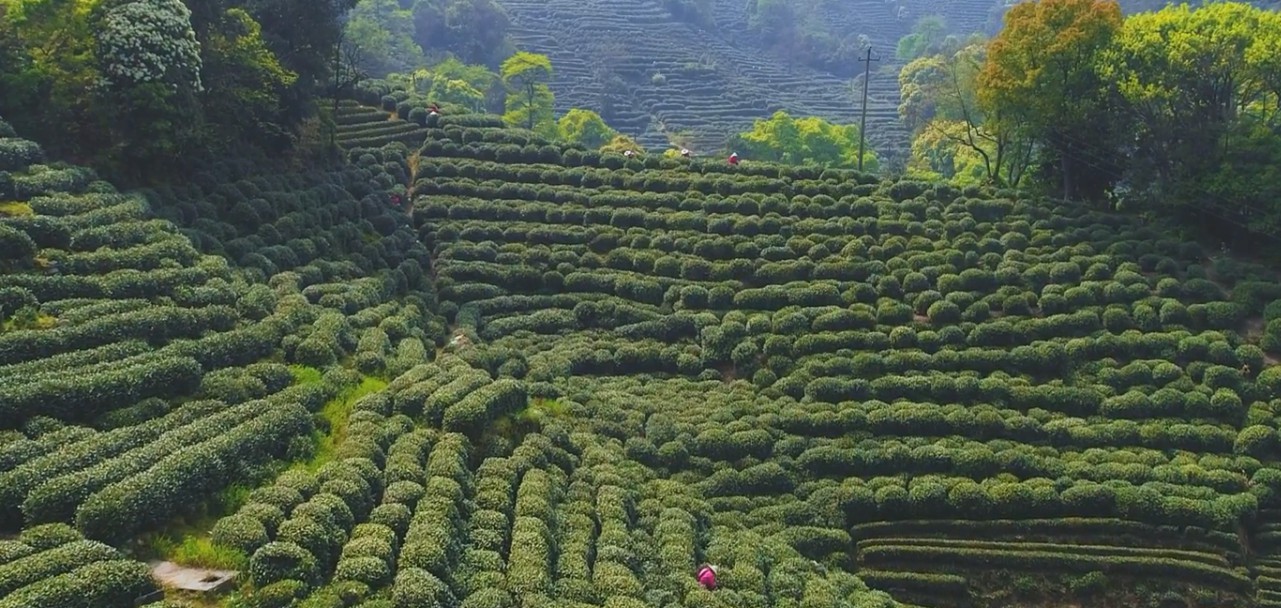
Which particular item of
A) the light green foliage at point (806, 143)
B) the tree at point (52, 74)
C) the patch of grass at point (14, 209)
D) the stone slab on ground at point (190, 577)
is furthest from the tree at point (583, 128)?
the stone slab on ground at point (190, 577)

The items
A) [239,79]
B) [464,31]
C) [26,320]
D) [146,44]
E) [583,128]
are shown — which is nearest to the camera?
[26,320]

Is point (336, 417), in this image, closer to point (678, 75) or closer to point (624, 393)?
point (624, 393)

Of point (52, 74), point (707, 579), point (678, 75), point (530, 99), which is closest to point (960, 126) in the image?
point (530, 99)

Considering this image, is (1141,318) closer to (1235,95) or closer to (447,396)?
(1235,95)

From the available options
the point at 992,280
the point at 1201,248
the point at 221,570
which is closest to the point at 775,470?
the point at 992,280

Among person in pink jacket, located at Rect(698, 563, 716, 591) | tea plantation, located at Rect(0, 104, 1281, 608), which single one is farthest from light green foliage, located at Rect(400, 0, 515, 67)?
person in pink jacket, located at Rect(698, 563, 716, 591)

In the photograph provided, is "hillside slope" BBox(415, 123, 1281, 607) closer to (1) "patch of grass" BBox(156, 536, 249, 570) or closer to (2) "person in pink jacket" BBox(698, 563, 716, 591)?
(2) "person in pink jacket" BBox(698, 563, 716, 591)
